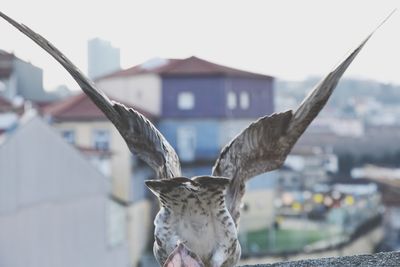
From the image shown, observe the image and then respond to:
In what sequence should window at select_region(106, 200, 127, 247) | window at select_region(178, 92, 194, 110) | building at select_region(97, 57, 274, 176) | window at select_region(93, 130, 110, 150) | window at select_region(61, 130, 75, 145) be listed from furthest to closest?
window at select_region(178, 92, 194, 110) → building at select_region(97, 57, 274, 176) → window at select_region(61, 130, 75, 145) → window at select_region(93, 130, 110, 150) → window at select_region(106, 200, 127, 247)

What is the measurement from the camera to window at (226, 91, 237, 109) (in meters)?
14.0

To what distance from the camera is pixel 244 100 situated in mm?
14211

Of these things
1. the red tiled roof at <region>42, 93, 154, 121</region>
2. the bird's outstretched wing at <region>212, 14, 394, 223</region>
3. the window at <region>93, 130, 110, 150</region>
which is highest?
the red tiled roof at <region>42, 93, 154, 121</region>

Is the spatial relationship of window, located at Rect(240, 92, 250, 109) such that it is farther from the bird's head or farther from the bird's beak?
the bird's beak

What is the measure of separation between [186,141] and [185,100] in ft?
2.62

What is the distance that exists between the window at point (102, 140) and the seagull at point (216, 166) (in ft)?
35.0

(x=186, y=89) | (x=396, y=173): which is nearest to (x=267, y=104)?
(x=186, y=89)

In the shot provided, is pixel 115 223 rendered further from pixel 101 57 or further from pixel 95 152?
pixel 101 57

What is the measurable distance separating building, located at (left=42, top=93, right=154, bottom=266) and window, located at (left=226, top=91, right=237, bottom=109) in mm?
2274

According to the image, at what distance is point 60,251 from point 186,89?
595cm

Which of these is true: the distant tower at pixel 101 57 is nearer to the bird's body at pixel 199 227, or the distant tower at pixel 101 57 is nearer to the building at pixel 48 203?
the building at pixel 48 203

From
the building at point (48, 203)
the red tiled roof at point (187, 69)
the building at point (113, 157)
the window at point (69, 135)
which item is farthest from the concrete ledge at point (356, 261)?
the red tiled roof at point (187, 69)

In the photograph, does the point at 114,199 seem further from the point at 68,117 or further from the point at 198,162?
the point at 198,162

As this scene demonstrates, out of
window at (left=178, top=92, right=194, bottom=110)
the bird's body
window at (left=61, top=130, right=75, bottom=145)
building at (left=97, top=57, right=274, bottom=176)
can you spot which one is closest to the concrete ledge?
the bird's body
